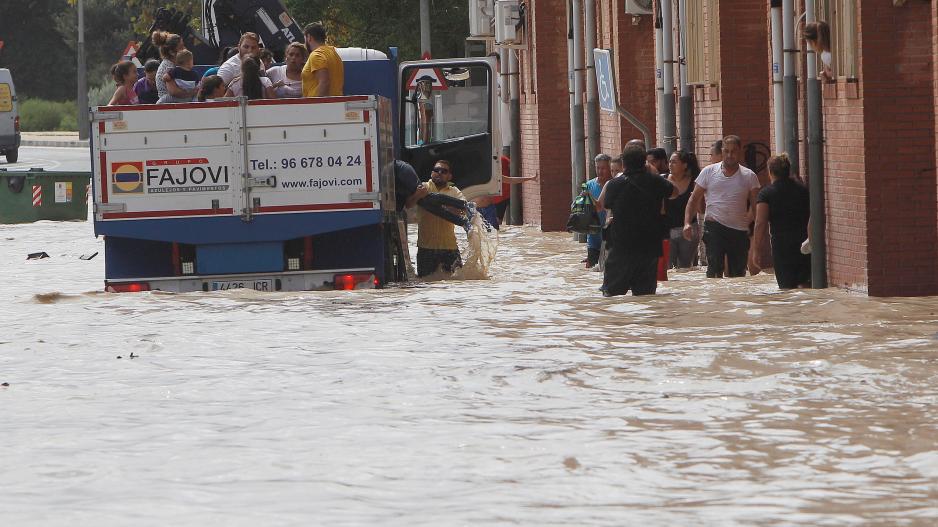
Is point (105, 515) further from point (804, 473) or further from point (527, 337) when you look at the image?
point (527, 337)

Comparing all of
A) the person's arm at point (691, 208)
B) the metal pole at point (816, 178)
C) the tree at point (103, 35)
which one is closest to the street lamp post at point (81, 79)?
the tree at point (103, 35)

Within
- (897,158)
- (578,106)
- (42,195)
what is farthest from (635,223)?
(42,195)

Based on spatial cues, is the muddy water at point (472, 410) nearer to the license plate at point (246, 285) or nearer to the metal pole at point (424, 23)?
the license plate at point (246, 285)

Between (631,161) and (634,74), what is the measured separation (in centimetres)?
1025

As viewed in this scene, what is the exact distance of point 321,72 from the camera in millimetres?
16766

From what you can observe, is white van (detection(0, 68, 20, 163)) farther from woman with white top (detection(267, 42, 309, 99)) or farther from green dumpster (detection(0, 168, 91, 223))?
woman with white top (detection(267, 42, 309, 99))

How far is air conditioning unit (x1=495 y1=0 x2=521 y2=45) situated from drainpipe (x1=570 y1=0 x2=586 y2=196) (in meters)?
3.70

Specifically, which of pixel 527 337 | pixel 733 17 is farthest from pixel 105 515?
pixel 733 17

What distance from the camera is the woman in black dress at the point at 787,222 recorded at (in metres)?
15.9

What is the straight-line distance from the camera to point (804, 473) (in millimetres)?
7738

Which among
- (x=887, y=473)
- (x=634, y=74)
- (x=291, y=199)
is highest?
(x=634, y=74)

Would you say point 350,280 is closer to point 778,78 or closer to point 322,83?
point 322,83

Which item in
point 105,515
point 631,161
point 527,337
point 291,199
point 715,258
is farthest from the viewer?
point 715,258

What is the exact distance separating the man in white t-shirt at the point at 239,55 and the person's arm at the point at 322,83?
3.56 feet
